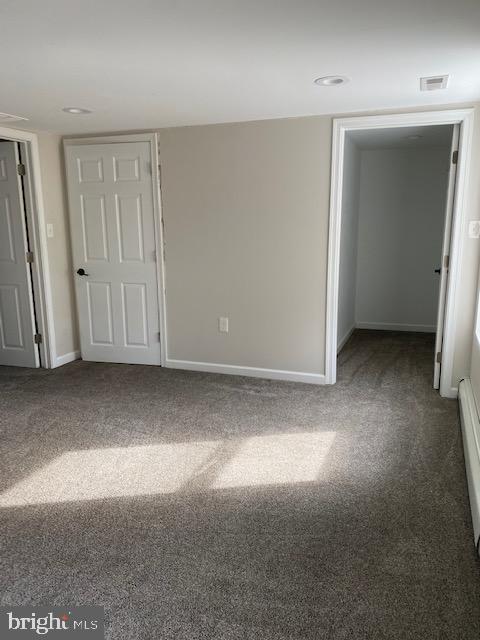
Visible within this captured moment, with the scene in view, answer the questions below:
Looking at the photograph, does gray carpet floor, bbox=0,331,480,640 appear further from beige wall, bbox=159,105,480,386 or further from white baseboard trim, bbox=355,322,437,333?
white baseboard trim, bbox=355,322,437,333

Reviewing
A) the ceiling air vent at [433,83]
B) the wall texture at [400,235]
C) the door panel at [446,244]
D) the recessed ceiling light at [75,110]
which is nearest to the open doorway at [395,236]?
the wall texture at [400,235]

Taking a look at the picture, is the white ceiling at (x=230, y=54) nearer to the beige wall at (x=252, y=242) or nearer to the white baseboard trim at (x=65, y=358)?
the beige wall at (x=252, y=242)

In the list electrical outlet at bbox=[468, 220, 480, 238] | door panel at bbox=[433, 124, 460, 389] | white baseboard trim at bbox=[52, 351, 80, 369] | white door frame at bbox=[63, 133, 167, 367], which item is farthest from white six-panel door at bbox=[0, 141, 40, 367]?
electrical outlet at bbox=[468, 220, 480, 238]

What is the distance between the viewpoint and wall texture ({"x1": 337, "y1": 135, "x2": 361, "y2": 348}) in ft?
16.9

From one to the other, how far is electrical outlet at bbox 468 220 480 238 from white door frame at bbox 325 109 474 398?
0.14 feet

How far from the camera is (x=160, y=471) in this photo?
282 cm

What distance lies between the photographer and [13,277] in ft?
15.5

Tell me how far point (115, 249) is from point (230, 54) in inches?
105

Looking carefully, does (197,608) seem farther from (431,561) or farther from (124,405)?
(124,405)

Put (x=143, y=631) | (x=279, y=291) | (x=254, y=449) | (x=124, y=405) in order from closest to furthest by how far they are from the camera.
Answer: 1. (x=143, y=631)
2. (x=254, y=449)
3. (x=124, y=405)
4. (x=279, y=291)

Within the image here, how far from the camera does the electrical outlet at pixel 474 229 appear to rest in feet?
11.8

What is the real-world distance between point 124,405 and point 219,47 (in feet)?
8.55

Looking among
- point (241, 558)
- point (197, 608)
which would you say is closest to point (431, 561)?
point (241, 558)

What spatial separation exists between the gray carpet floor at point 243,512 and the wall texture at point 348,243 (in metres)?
1.54
